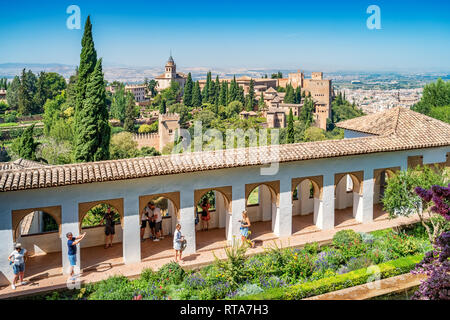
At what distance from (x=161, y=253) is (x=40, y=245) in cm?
307

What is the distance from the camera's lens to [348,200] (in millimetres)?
15195

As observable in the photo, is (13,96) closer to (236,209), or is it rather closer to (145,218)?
(145,218)

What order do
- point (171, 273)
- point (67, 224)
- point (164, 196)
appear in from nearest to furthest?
point (171, 273) → point (67, 224) → point (164, 196)

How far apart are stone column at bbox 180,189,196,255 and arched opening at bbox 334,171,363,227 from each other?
4.54 meters

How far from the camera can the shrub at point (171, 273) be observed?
981cm

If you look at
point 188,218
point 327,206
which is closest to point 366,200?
point 327,206

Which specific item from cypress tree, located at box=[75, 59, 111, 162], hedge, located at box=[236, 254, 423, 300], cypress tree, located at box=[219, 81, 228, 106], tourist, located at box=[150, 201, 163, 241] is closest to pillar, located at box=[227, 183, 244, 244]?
tourist, located at box=[150, 201, 163, 241]

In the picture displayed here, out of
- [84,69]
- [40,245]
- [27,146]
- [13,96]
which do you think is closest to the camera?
[40,245]

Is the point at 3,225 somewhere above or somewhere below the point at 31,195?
below

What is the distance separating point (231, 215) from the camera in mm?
11828
